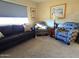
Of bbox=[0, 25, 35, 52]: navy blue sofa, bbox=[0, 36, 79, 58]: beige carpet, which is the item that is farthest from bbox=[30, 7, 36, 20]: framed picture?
bbox=[0, 36, 79, 58]: beige carpet

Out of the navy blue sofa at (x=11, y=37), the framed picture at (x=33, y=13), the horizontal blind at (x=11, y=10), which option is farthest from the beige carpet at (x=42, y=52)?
the framed picture at (x=33, y=13)

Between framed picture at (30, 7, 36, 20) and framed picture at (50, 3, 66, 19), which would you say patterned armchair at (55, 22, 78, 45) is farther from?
framed picture at (30, 7, 36, 20)

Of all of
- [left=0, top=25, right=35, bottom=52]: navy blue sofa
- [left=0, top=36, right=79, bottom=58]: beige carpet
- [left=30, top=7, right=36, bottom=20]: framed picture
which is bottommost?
[left=0, top=36, right=79, bottom=58]: beige carpet

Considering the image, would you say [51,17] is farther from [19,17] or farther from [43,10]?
[19,17]

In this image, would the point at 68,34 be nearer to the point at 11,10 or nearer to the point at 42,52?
the point at 42,52

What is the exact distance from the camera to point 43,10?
576 centimetres

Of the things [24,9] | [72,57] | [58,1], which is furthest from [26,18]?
[72,57]

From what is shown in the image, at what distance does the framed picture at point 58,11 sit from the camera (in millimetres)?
4738

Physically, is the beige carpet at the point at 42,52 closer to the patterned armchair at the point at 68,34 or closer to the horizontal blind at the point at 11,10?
the patterned armchair at the point at 68,34

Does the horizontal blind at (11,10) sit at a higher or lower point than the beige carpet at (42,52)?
higher

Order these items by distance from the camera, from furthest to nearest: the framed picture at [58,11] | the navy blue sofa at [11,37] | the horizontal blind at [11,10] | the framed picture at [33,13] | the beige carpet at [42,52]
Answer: the framed picture at [33,13] → the framed picture at [58,11] → the horizontal blind at [11,10] → the navy blue sofa at [11,37] → the beige carpet at [42,52]

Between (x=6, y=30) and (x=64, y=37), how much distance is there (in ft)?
8.41

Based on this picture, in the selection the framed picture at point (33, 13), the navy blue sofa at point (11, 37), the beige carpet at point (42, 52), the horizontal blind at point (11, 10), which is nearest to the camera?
the beige carpet at point (42, 52)

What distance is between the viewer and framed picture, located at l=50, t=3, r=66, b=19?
4738mm
